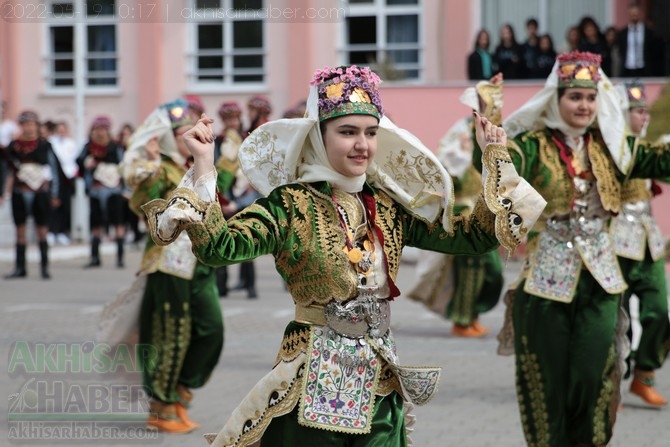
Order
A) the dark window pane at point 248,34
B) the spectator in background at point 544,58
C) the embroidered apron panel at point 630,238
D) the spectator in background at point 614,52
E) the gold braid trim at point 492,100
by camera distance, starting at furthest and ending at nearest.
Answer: the dark window pane at point 248,34 < the spectator in background at point 544,58 < the spectator in background at point 614,52 < the embroidered apron panel at point 630,238 < the gold braid trim at point 492,100

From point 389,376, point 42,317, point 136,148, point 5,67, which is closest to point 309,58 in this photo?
point 5,67

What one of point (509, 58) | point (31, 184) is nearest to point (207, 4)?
point (509, 58)

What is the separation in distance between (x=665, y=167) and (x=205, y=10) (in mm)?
19839

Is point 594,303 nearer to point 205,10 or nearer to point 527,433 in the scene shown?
point 527,433

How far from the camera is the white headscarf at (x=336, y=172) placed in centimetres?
486

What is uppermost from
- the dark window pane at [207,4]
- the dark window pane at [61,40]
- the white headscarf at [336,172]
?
the dark window pane at [207,4]

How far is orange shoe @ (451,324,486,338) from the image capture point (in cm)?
1189

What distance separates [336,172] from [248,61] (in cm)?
2110

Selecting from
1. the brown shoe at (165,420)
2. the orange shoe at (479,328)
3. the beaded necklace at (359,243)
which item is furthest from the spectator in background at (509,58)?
the beaded necklace at (359,243)

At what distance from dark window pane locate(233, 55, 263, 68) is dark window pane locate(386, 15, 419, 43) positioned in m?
2.51

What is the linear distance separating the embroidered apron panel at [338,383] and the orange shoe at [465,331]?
7154 millimetres

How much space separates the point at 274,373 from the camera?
15.8ft

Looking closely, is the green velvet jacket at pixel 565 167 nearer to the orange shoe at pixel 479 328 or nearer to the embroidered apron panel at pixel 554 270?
the embroidered apron panel at pixel 554 270

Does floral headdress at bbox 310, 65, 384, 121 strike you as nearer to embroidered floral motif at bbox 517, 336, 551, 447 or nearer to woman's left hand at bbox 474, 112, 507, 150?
woman's left hand at bbox 474, 112, 507, 150
